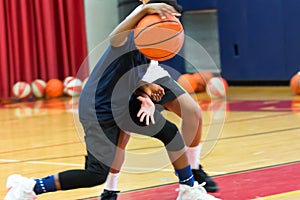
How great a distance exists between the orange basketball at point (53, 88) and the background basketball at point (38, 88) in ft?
0.18

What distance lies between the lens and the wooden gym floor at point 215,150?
2.95m

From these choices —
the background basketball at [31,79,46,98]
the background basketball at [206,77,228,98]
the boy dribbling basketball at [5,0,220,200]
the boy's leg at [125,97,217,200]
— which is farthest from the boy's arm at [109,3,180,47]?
the background basketball at [31,79,46,98]

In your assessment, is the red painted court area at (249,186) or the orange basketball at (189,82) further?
the orange basketball at (189,82)

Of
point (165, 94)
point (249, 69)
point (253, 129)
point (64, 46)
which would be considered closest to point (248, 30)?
point (249, 69)

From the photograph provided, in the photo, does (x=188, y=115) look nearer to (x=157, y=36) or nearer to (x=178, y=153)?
(x=178, y=153)

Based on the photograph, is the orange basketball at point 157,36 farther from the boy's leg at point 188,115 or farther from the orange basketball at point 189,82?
the orange basketball at point 189,82

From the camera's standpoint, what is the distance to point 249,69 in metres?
8.41

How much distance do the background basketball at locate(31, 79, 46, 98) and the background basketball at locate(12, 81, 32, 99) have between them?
9 cm

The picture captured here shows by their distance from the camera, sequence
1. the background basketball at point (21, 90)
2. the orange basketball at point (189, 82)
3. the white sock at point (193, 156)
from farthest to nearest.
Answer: the background basketball at point (21, 90) → the orange basketball at point (189, 82) → the white sock at point (193, 156)

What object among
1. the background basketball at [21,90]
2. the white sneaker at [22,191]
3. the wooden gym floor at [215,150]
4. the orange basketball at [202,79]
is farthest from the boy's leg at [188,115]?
the background basketball at [21,90]

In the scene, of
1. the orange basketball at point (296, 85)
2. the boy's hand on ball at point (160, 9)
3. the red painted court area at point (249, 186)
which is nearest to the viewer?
the boy's hand on ball at point (160, 9)

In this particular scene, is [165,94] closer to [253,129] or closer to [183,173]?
[183,173]

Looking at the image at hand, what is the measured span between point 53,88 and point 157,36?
20.6ft

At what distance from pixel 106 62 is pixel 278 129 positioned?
226 cm
